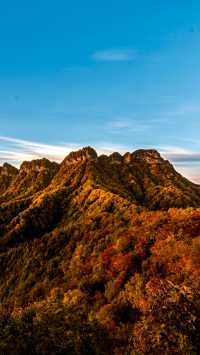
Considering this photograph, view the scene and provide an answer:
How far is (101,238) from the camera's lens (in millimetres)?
111062

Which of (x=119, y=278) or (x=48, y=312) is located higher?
(x=48, y=312)

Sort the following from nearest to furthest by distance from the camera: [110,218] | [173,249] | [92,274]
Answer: [173,249] < [92,274] < [110,218]

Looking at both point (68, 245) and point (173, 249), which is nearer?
point (173, 249)

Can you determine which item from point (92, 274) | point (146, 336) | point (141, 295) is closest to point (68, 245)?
point (92, 274)

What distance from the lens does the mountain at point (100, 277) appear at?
112 feet

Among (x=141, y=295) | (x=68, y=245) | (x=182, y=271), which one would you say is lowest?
(x=68, y=245)

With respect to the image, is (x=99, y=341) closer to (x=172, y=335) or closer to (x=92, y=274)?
(x=172, y=335)

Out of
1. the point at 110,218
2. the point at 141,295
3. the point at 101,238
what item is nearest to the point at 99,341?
the point at 141,295

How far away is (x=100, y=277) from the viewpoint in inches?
3191

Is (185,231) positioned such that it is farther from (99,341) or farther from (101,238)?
(99,341)

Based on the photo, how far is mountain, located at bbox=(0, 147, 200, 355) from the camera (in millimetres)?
34000

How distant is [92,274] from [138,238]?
1380 centimetres

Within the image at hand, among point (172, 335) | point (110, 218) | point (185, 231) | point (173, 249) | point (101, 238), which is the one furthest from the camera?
point (110, 218)

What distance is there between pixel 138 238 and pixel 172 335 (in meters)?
57.1
